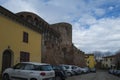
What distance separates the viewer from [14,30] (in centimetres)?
2631

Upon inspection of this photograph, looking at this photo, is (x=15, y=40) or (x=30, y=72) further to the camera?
(x=15, y=40)

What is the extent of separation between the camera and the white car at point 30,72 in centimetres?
1770

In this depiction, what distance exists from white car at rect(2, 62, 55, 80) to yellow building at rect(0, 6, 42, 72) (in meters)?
5.60

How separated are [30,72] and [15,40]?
945 centimetres

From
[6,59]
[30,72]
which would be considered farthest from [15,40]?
[30,72]

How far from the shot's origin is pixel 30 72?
17891 mm

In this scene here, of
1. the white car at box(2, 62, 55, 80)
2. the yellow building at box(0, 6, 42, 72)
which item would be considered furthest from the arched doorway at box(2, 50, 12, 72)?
the white car at box(2, 62, 55, 80)

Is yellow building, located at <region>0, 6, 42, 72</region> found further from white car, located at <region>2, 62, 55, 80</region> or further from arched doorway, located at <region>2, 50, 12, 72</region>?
white car, located at <region>2, 62, 55, 80</region>

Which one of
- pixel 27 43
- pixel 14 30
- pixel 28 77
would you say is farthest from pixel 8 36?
pixel 28 77

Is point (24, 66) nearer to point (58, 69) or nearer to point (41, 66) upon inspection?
point (41, 66)

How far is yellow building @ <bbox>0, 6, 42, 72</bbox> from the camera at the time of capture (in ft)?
80.0

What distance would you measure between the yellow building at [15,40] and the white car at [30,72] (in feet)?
18.4

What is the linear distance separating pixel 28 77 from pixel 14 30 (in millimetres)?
9622

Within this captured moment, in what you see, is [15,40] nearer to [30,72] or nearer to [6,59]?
[6,59]
